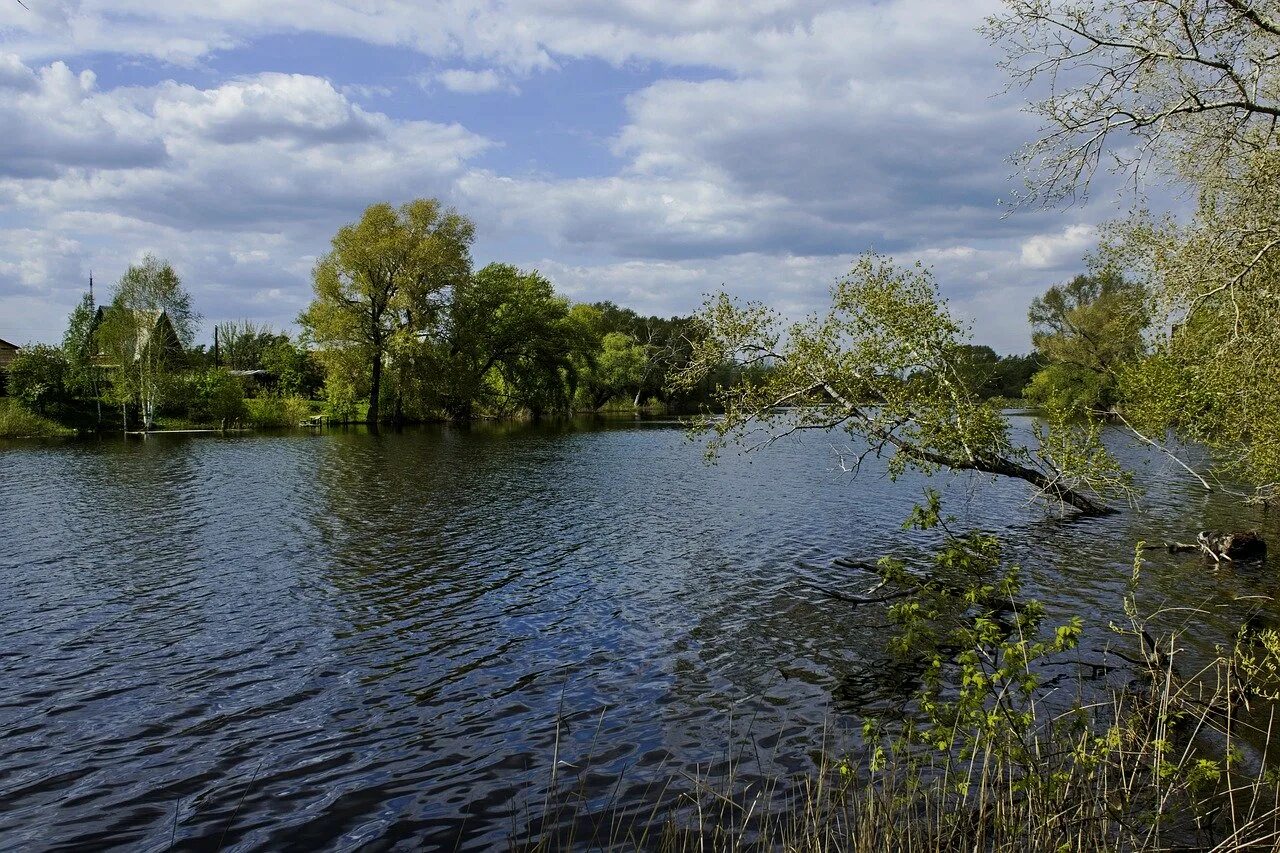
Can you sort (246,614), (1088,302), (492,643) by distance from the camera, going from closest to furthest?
(492,643), (246,614), (1088,302)

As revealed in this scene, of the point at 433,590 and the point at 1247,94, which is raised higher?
the point at 1247,94

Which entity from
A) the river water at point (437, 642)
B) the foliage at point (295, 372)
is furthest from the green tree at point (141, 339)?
the river water at point (437, 642)

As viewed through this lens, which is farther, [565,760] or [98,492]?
[98,492]

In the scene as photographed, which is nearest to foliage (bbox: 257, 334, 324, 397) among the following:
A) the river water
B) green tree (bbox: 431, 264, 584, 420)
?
green tree (bbox: 431, 264, 584, 420)

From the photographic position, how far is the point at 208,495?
32.2 metres

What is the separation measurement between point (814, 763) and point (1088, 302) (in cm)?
8969

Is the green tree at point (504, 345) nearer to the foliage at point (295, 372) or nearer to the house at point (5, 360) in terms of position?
the foliage at point (295, 372)

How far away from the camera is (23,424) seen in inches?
2430

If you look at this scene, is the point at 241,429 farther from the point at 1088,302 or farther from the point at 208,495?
the point at 1088,302

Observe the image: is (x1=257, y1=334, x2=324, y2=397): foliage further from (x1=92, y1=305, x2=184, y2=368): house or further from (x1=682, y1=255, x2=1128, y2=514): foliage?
(x1=682, y1=255, x2=1128, y2=514): foliage

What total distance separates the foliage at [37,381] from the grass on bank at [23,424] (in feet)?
4.37

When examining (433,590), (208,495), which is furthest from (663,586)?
(208,495)

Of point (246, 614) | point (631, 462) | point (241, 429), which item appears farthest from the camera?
point (241, 429)

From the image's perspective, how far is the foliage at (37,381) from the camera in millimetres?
65312
